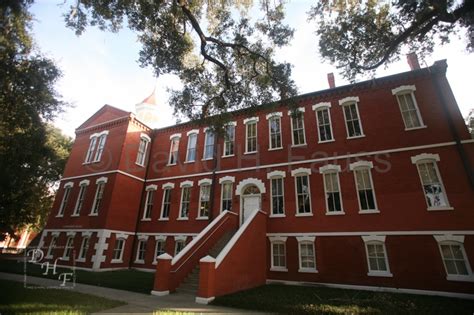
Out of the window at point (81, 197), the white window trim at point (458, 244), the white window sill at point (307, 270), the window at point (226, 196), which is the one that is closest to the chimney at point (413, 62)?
the white window trim at point (458, 244)

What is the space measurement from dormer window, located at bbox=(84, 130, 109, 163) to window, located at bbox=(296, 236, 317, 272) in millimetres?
16418

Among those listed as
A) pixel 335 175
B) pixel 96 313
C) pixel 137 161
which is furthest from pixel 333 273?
pixel 137 161

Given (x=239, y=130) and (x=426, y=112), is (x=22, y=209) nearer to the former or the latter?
(x=239, y=130)

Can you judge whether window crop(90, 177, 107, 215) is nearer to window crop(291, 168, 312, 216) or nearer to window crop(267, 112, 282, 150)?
window crop(267, 112, 282, 150)

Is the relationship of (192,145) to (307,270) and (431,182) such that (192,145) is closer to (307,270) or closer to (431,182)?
(307,270)

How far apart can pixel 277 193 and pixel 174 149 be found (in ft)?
31.4

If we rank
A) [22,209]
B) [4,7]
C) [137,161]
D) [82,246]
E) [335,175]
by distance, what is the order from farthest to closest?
[22,209], [137,161], [82,246], [335,175], [4,7]

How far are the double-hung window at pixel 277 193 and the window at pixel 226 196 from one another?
9.43 ft

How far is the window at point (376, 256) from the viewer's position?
1145 cm

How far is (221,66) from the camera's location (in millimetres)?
11359

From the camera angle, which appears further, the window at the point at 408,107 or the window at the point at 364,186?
the window at the point at 408,107

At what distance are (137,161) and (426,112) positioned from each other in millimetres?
19304

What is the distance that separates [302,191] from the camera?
567 inches

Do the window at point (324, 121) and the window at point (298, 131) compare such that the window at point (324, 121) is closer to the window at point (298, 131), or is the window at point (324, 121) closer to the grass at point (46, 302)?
the window at point (298, 131)
